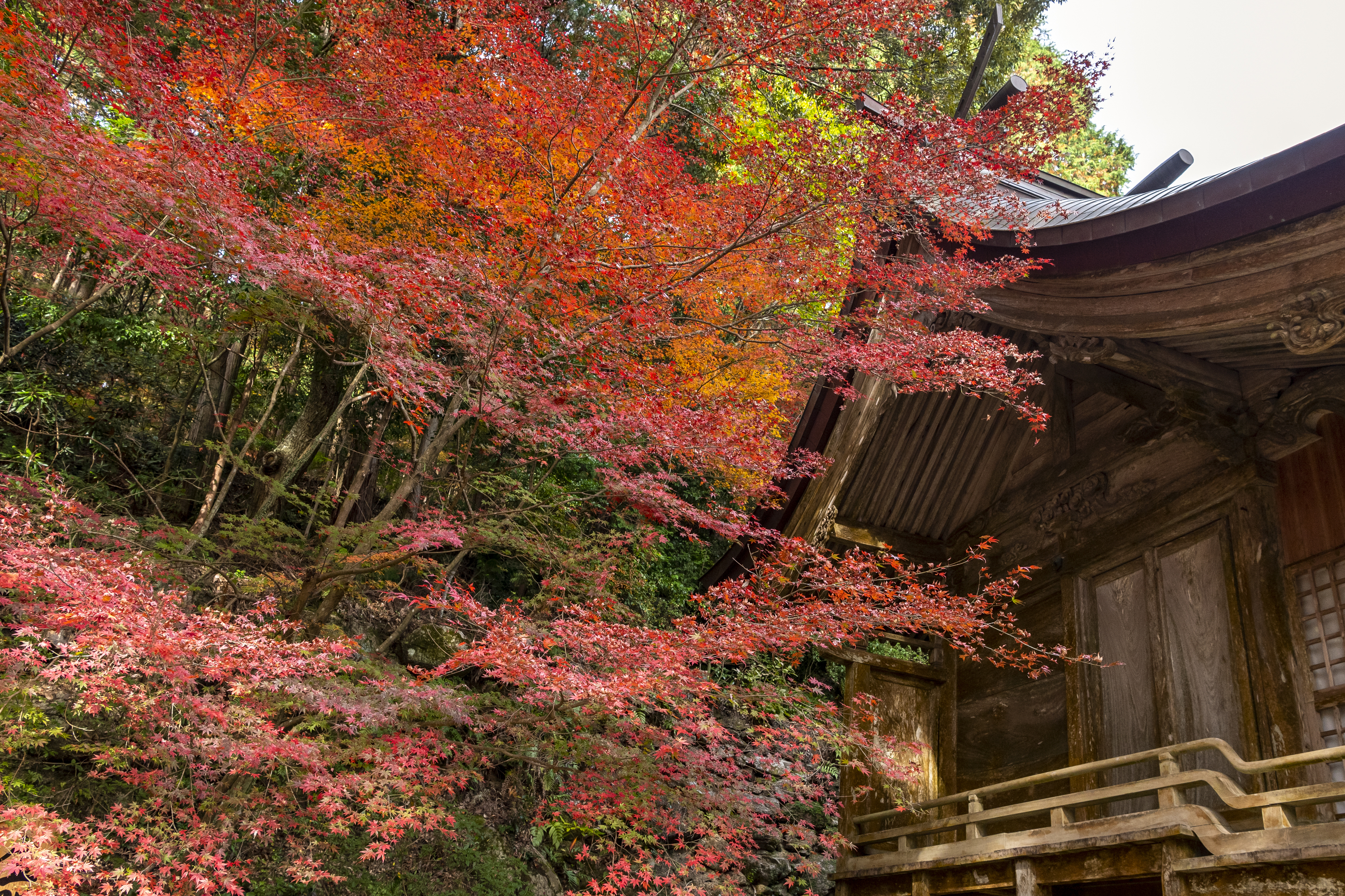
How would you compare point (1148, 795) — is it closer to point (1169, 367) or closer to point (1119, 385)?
point (1169, 367)

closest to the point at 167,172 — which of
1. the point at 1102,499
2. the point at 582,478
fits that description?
the point at 582,478

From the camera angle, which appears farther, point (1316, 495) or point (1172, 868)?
point (1316, 495)

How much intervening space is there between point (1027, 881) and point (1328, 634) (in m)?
2.56

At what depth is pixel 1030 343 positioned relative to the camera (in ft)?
25.5

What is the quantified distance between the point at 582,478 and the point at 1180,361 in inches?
319

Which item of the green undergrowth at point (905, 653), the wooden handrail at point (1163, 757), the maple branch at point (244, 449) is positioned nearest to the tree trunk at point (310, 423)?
the maple branch at point (244, 449)

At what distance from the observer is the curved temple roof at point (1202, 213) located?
3.79 m

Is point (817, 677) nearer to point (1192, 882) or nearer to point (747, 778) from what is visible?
point (747, 778)

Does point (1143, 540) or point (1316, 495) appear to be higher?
point (1143, 540)

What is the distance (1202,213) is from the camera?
4422 mm

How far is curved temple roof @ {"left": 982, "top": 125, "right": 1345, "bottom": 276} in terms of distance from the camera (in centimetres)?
379

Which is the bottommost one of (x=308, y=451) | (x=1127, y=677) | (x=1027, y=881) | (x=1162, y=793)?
(x=1027, y=881)

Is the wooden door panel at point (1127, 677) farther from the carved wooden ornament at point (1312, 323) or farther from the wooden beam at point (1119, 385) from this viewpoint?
the carved wooden ornament at point (1312, 323)

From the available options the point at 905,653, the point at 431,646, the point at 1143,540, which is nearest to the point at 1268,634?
the point at 1143,540
